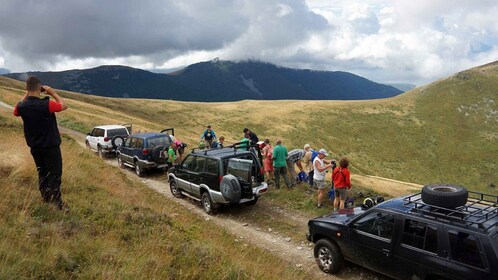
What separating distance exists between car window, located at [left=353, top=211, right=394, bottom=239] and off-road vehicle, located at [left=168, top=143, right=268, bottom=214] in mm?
4629

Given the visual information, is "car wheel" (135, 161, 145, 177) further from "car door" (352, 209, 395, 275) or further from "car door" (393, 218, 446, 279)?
"car door" (393, 218, 446, 279)

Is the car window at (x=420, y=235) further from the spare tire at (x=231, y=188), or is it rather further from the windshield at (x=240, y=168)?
the windshield at (x=240, y=168)

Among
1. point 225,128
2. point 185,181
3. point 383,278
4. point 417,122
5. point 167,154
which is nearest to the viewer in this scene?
point 383,278

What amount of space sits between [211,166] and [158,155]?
6.60 meters

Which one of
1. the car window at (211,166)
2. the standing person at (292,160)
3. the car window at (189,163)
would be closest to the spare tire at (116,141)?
the car window at (189,163)

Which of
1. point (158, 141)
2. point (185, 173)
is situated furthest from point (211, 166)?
point (158, 141)

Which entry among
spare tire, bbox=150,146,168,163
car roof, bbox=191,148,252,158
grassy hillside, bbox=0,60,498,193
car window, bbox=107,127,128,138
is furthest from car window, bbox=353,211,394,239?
grassy hillside, bbox=0,60,498,193

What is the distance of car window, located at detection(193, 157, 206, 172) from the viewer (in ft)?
43.0

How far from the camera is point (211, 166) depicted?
41.4ft

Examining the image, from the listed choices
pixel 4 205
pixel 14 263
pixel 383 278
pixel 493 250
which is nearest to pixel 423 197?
pixel 493 250

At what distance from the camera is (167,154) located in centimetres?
1866

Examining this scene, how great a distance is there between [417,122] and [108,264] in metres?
85.7

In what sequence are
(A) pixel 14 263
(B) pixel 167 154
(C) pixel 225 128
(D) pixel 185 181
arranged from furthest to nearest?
(C) pixel 225 128 < (B) pixel 167 154 < (D) pixel 185 181 < (A) pixel 14 263

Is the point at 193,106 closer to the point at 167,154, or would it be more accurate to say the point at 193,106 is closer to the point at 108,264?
the point at 167,154
